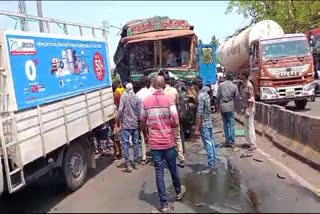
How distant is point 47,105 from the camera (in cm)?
709

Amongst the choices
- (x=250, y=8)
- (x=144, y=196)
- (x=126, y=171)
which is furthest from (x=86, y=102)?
(x=250, y=8)

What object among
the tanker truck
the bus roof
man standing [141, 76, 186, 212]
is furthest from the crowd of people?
the tanker truck

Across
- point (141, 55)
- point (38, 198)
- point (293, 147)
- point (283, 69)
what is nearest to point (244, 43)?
point (283, 69)

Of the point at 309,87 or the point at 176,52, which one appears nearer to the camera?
the point at 176,52

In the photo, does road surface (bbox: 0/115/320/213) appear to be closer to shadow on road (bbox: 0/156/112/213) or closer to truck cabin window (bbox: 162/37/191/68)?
shadow on road (bbox: 0/156/112/213)

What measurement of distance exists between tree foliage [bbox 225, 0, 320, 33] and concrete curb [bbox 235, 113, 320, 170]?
2719 cm

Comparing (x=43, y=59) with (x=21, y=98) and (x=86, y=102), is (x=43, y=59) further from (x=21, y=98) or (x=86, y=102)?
(x=86, y=102)

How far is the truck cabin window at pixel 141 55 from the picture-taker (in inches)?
573

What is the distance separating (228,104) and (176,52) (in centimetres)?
370

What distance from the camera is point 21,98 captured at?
638 cm

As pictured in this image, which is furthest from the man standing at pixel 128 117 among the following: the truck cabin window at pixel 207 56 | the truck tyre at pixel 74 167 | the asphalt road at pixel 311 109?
the asphalt road at pixel 311 109

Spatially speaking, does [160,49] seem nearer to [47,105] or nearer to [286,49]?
[286,49]

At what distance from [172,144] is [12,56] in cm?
239

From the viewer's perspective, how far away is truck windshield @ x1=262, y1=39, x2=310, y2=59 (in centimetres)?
1714
